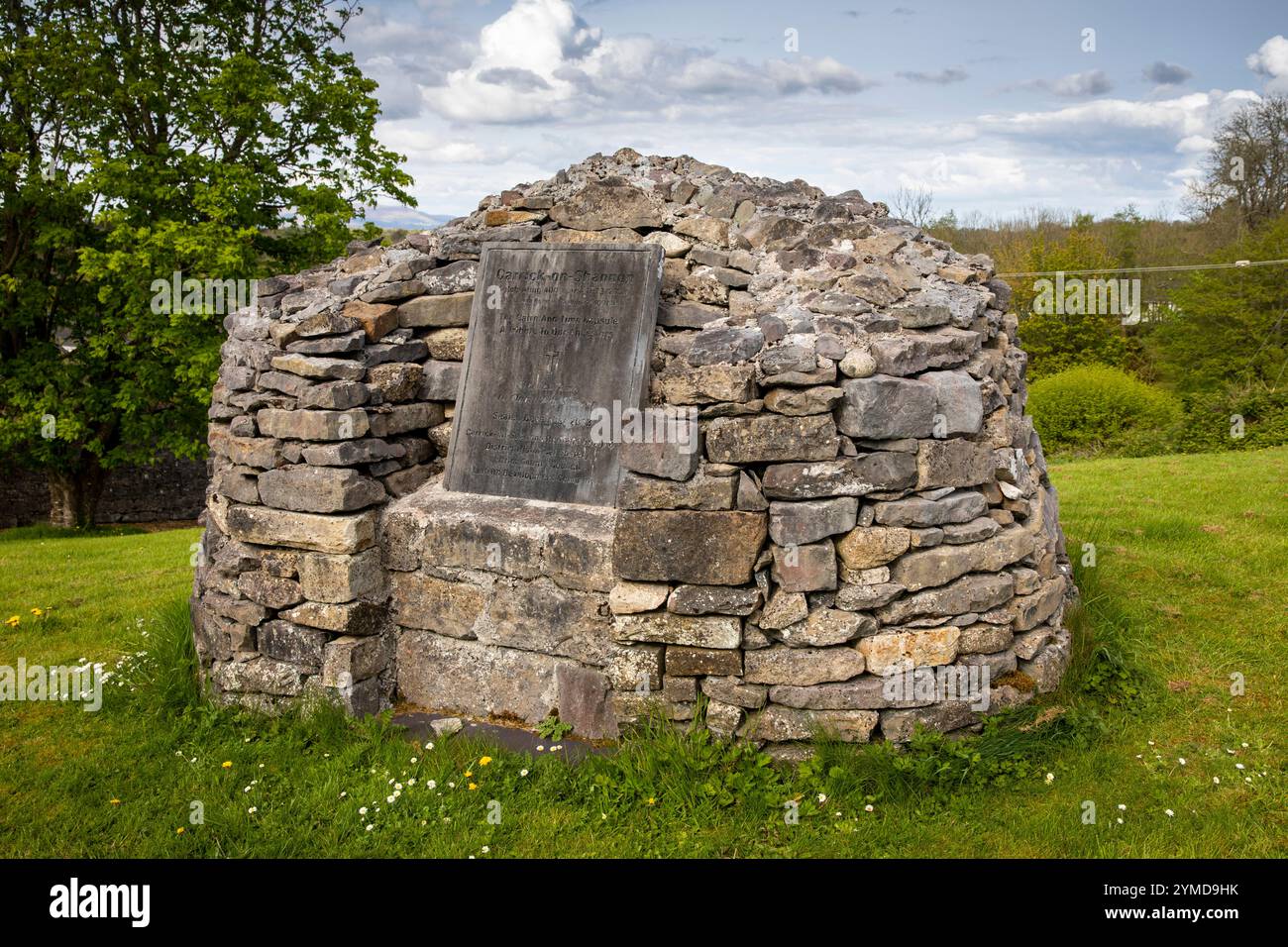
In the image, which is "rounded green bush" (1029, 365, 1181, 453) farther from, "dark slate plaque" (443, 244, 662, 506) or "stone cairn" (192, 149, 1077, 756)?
"dark slate plaque" (443, 244, 662, 506)

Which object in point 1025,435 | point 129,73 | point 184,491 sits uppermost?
point 129,73

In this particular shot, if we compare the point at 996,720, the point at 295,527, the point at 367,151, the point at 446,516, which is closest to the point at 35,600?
the point at 295,527

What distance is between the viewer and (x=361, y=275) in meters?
5.73

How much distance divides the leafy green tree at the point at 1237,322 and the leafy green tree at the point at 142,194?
17.3 meters

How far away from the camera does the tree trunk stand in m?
16.1

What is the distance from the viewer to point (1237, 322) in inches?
805

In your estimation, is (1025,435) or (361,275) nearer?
(1025,435)

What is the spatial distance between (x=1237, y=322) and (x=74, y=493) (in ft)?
78.8

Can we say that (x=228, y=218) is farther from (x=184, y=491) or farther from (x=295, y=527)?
(x=295, y=527)

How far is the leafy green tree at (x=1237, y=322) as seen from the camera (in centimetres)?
1972

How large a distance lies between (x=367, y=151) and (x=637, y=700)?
1336cm

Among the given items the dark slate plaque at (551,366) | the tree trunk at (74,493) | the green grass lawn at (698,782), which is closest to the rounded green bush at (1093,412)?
the green grass lawn at (698,782)

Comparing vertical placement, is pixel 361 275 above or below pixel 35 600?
above

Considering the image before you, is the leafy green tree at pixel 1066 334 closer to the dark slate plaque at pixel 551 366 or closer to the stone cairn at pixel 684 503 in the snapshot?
the stone cairn at pixel 684 503
